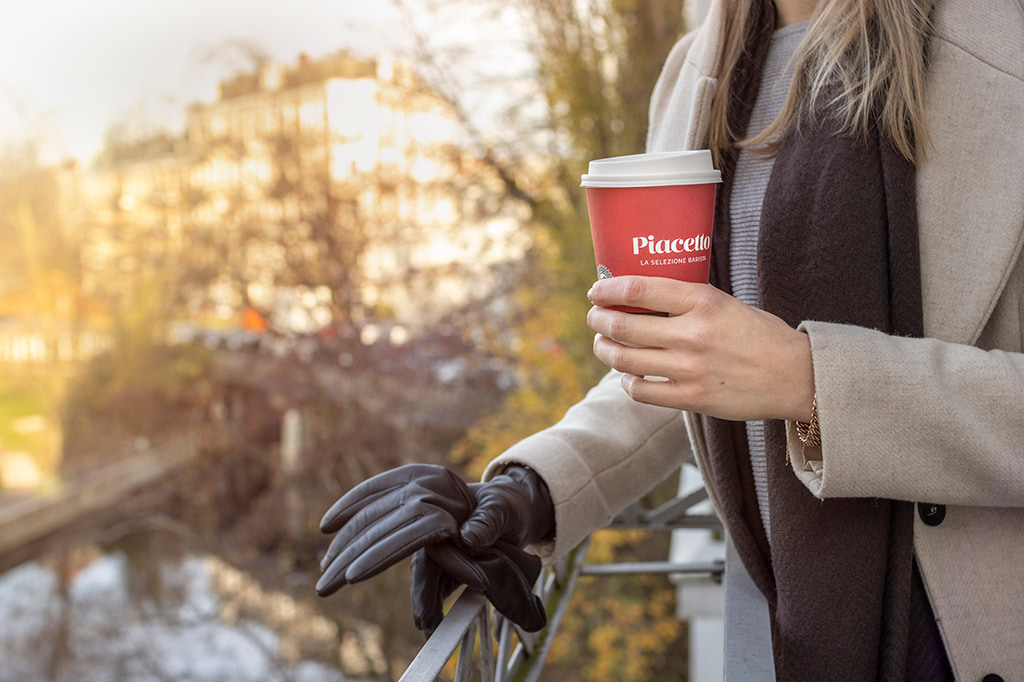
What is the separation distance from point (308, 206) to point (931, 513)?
10229mm

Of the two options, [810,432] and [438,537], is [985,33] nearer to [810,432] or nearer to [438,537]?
[810,432]

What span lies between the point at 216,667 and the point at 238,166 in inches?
266

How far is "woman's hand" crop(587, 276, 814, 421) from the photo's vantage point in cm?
60

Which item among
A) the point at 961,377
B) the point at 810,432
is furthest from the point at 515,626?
the point at 961,377

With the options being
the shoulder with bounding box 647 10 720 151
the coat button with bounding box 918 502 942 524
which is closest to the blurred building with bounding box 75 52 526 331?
the shoulder with bounding box 647 10 720 151

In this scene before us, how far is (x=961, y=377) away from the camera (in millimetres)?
657

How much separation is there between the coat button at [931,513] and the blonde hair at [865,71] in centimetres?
34

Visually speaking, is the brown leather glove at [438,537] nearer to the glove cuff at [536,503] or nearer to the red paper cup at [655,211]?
the glove cuff at [536,503]

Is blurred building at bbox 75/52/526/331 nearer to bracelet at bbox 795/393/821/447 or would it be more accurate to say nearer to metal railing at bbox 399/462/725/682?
metal railing at bbox 399/462/725/682

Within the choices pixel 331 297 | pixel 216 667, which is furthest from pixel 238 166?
pixel 216 667

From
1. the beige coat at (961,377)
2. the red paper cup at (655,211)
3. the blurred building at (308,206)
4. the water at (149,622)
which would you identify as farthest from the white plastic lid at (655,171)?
the water at (149,622)

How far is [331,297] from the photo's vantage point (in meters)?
10.1

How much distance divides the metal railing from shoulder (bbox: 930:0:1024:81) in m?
0.76

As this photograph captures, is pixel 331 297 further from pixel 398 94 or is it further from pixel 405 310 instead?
pixel 398 94
